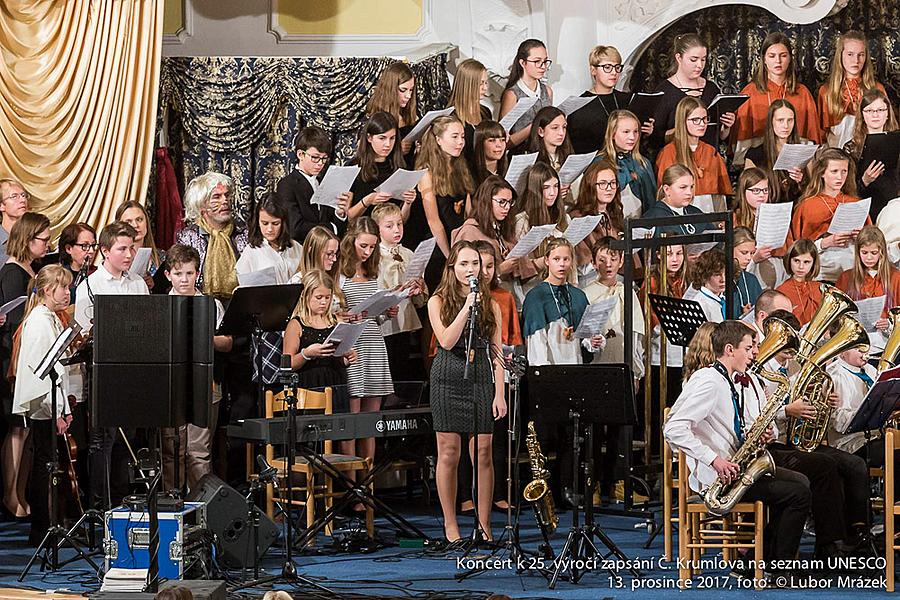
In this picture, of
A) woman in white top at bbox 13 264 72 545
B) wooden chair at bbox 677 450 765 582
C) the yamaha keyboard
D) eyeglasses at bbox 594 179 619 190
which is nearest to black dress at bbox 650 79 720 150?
eyeglasses at bbox 594 179 619 190

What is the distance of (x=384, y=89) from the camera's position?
388 inches

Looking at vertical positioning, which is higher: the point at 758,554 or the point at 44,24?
the point at 44,24

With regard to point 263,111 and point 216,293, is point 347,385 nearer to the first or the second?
point 216,293

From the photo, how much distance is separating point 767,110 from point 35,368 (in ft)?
17.9

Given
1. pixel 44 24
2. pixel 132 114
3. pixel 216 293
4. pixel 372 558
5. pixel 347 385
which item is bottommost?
pixel 372 558

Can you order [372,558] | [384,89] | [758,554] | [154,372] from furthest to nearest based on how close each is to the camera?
[384,89] → [372,558] → [758,554] → [154,372]

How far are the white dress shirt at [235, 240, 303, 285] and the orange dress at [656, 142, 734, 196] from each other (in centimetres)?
265

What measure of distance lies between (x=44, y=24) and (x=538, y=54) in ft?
11.3

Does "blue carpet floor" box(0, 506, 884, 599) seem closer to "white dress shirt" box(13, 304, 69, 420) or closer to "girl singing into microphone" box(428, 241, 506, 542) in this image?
"girl singing into microphone" box(428, 241, 506, 542)

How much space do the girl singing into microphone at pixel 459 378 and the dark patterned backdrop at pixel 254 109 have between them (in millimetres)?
3396

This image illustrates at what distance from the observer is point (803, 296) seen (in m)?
9.05

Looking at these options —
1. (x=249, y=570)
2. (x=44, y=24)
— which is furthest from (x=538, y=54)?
(x=249, y=570)

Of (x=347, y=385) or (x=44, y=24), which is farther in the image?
(x=44, y=24)

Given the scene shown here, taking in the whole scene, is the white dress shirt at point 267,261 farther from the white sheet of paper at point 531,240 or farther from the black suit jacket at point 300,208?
the white sheet of paper at point 531,240
